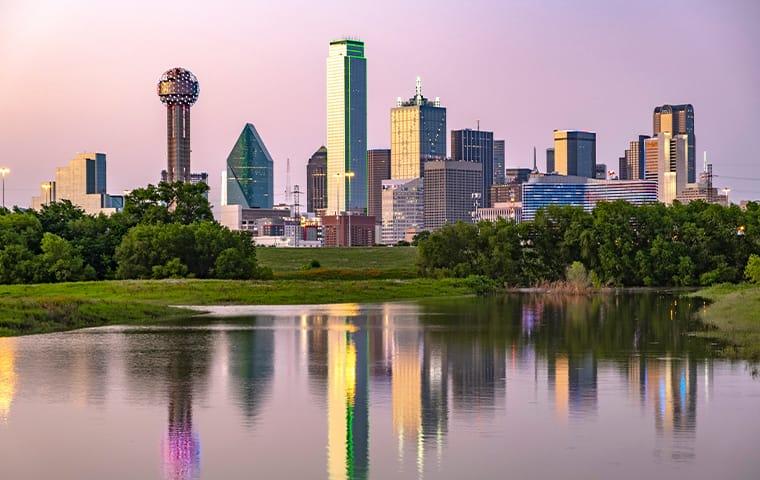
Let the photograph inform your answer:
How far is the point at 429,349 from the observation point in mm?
52969

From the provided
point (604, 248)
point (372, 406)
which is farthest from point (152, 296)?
point (604, 248)

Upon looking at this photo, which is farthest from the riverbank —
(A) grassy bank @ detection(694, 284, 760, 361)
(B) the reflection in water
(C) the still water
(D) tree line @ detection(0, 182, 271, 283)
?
(A) grassy bank @ detection(694, 284, 760, 361)

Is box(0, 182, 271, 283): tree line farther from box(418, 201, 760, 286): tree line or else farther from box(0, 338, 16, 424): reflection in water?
box(0, 338, 16, 424): reflection in water

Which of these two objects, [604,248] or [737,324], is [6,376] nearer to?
[737,324]

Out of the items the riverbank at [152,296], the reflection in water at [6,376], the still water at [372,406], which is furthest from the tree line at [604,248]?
Answer: the reflection in water at [6,376]

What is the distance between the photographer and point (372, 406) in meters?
35.2

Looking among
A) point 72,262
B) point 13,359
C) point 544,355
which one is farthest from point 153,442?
point 72,262

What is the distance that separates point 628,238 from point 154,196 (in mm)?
53734

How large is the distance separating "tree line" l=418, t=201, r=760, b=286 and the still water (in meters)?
76.3

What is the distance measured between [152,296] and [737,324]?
4634cm

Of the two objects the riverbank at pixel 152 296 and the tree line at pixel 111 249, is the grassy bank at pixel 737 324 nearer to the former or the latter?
the riverbank at pixel 152 296

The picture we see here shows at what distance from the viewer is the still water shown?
2653 centimetres

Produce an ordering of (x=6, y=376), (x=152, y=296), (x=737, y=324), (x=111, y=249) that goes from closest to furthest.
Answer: (x=6, y=376) → (x=737, y=324) → (x=152, y=296) → (x=111, y=249)

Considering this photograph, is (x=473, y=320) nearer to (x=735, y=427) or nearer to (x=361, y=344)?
→ (x=361, y=344)
